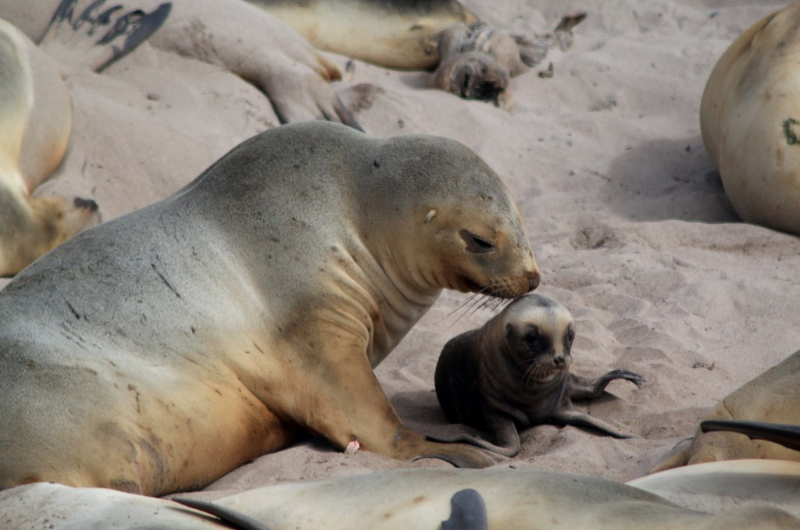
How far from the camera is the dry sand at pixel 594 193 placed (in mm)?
3885

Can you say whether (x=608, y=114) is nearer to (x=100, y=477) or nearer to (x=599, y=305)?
(x=599, y=305)

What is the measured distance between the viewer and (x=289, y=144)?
12.3 ft

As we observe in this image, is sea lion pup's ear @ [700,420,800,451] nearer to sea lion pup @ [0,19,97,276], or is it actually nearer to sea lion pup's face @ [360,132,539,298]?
sea lion pup's face @ [360,132,539,298]

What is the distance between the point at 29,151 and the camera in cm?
532

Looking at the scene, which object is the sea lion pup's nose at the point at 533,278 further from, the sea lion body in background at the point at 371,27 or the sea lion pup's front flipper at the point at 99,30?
the sea lion body in background at the point at 371,27

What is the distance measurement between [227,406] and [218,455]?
0.52 feet

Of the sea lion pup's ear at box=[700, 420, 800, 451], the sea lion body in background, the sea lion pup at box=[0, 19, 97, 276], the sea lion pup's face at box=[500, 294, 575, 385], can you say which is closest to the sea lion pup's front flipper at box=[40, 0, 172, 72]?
the sea lion pup at box=[0, 19, 97, 276]

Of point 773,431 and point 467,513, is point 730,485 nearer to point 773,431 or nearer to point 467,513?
point 773,431

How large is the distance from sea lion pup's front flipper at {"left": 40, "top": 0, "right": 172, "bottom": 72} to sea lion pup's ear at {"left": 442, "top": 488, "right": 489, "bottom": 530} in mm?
5004

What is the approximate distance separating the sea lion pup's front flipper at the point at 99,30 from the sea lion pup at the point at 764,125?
11.6 feet

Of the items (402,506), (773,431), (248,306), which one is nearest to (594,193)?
(248,306)

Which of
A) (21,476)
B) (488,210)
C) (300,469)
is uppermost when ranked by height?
(488,210)

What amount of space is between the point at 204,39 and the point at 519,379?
3.82 meters

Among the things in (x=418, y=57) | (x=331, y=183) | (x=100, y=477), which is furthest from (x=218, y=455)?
(x=418, y=57)
